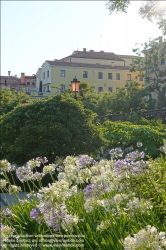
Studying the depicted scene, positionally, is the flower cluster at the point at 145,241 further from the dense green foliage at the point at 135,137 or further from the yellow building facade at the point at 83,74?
the yellow building facade at the point at 83,74

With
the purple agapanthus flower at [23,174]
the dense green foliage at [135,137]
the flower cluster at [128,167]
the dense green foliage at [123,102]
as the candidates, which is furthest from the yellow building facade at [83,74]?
the flower cluster at [128,167]

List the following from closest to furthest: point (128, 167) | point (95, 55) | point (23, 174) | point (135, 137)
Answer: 1. point (128, 167)
2. point (23, 174)
3. point (135, 137)
4. point (95, 55)

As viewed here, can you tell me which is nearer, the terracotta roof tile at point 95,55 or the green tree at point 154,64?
the green tree at point 154,64

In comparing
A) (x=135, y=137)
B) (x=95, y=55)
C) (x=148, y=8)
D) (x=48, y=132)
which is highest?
(x=95, y=55)

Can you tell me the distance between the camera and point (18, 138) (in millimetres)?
11008

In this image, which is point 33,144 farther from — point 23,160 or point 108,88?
point 108,88

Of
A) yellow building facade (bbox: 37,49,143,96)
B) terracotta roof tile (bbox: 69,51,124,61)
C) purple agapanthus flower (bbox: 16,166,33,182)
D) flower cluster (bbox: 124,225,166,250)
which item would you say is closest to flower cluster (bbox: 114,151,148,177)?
purple agapanthus flower (bbox: 16,166,33,182)

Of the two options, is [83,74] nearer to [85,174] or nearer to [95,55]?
[95,55]

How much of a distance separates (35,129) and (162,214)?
24.7ft

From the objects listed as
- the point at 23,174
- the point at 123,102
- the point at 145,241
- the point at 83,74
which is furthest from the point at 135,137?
the point at 83,74

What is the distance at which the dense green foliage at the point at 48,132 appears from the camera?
11.0 meters

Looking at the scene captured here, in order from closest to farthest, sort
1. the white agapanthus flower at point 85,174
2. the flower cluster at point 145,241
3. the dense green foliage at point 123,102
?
the flower cluster at point 145,241
the white agapanthus flower at point 85,174
the dense green foliage at point 123,102

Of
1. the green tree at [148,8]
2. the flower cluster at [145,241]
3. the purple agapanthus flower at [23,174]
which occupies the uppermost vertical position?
the green tree at [148,8]

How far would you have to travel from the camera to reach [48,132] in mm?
11070
